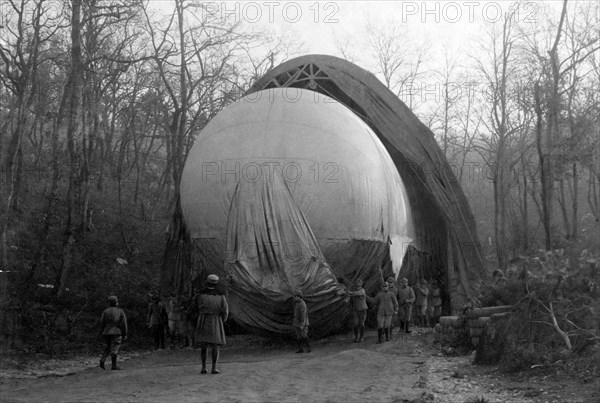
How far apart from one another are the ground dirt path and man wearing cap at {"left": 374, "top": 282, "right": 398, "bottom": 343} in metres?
1.44

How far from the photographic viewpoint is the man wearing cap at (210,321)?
10883mm

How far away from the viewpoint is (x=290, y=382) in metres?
9.92

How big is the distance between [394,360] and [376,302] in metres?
3.29

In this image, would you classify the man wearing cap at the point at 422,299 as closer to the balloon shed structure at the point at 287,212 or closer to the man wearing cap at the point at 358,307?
the balloon shed structure at the point at 287,212

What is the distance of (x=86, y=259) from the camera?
23.4 meters

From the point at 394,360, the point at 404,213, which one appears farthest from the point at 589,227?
the point at 394,360

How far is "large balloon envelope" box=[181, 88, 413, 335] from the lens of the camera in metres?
14.8

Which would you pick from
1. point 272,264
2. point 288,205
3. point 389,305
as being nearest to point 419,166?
point 389,305

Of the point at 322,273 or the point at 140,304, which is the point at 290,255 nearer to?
the point at 322,273

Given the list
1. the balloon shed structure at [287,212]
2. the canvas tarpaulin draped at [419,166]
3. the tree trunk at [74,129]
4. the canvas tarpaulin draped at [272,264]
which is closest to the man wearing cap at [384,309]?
the balloon shed structure at [287,212]

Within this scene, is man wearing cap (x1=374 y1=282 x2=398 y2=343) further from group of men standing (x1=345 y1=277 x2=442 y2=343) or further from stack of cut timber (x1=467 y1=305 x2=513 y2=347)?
stack of cut timber (x1=467 y1=305 x2=513 y2=347)

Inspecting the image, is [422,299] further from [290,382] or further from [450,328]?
[290,382]

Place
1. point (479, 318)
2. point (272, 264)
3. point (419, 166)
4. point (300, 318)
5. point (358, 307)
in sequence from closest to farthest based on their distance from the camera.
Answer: point (479, 318) → point (300, 318) → point (272, 264) → point (358, 307) → point (419, 166)

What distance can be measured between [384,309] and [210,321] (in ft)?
18.7
